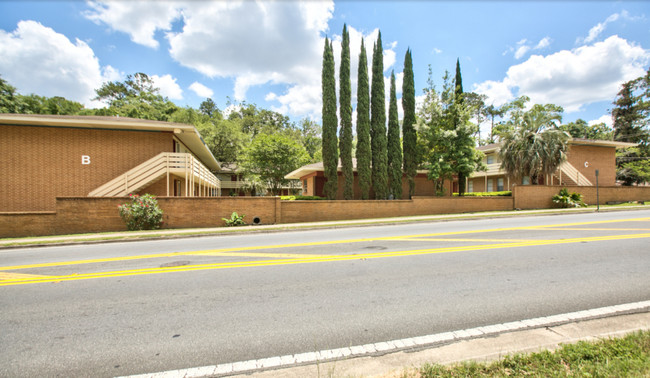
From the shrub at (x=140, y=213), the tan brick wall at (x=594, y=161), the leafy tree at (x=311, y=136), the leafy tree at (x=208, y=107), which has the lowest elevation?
the shrub at (x=140, y=213)

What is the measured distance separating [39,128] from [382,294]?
2342cm

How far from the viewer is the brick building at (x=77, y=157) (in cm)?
1791

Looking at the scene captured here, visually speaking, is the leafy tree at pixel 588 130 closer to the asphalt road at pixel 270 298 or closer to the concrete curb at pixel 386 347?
the asphalt road at pixel 270 298

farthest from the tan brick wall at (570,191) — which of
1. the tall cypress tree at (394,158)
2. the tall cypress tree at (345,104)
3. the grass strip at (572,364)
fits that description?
the grass strip at (572,364)

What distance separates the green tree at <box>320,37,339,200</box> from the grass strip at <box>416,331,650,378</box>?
19775 mm

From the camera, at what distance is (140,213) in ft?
49.0

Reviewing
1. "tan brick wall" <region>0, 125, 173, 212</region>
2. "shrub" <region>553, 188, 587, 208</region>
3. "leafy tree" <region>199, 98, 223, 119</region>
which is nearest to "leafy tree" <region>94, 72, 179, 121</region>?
"leafy tree" <region>199, 98, 223, 119</region>

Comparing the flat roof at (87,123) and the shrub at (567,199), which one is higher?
the flat roof at (87,123)

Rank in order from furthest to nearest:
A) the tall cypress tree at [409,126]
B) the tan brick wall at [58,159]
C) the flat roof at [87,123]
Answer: the tall cypress tree at [409,126], the tan brick wall at [58,159], the flat roof at [87,123]

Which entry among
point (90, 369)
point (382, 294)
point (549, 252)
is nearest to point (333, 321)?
point (382, 294)

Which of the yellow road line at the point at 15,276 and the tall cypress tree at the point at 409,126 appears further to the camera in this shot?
the tall cypress tree at the point at 409,126

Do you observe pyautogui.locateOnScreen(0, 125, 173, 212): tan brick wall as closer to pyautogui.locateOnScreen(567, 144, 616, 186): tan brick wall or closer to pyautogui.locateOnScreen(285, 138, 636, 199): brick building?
pyautogui.locateOnScreen(285, 138, 636, 199): brick building

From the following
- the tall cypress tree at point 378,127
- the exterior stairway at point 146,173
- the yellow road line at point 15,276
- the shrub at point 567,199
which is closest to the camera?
the yellow road line at point 15,276

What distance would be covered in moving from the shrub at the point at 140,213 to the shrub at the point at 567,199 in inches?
1086
